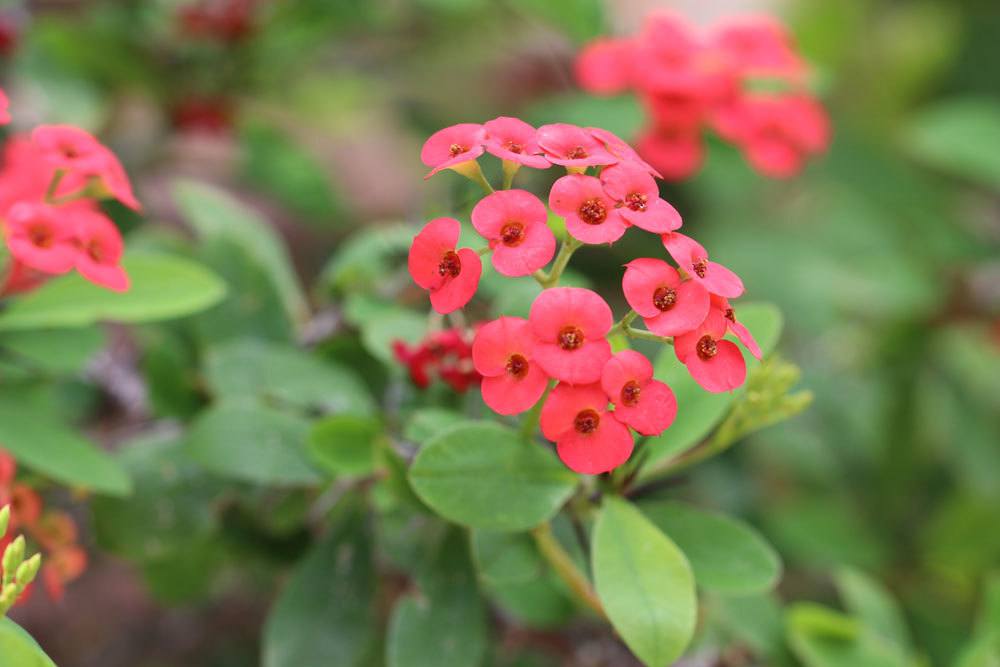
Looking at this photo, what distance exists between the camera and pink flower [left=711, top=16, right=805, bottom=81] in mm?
1647

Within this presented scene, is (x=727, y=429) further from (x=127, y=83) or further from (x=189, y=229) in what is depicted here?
(x=189, y=229)

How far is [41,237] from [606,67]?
3.19ft

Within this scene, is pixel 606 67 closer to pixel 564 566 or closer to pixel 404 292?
pixel 404 292

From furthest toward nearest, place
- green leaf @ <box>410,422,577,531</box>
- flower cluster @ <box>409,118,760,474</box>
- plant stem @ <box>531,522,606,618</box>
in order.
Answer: plant stem @ <box>531,522,606,618</box> → green leaf @ <box>410,422,577,531</box> → flower cluster @ <box>409,118,760,474</box>

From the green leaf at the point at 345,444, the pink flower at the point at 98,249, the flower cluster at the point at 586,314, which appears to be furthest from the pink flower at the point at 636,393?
the pink flower at the point at 98,249

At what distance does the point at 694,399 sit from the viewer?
1.03 m

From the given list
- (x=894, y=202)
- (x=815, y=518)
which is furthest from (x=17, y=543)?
(x=894, y=202)

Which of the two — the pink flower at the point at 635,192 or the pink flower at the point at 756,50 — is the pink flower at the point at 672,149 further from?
the pink flower at the point at 635,192

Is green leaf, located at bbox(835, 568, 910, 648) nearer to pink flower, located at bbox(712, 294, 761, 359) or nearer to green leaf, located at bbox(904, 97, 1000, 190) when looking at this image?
pink flower, located at bbox(712, 294, 761, 359)

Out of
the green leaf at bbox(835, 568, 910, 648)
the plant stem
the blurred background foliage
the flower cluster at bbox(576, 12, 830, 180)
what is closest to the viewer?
the plant stem

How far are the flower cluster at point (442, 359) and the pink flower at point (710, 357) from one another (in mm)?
318

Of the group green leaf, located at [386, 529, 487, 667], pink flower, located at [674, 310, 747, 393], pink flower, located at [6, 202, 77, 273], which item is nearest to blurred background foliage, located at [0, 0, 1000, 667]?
green leaf, located at [386, 529, 487, 667]

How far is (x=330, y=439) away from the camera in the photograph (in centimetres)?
106

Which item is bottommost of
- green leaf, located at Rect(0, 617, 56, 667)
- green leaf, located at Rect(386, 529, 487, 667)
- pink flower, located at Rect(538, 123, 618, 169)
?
green leaf, located at Rect(386, 529, 487, 667)
